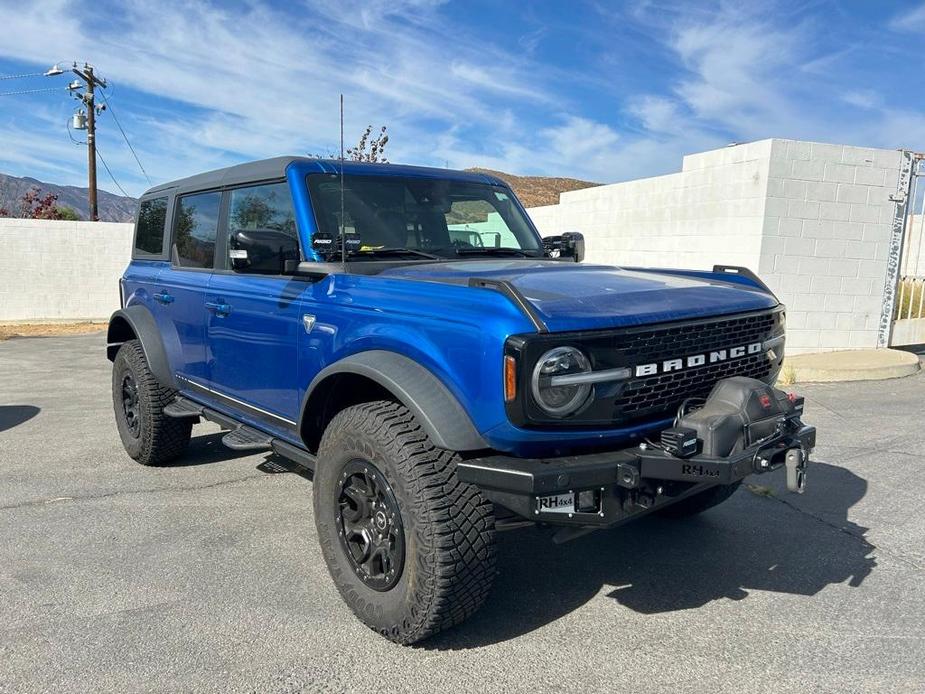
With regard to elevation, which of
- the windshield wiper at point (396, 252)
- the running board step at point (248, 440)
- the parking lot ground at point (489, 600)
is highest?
the windshield wiper at point (396, 252)

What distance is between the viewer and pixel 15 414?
695 cm

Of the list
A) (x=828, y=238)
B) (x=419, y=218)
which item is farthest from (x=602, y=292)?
(x=828, y=238)

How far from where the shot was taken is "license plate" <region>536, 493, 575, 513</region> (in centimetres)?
247

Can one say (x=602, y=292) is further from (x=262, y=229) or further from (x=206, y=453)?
(x=206, y=453)

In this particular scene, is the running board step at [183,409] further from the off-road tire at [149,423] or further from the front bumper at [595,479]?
the front bumper at [595,479]

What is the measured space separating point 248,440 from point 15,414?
4.49 m

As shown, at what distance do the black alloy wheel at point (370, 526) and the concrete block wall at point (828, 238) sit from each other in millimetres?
7300

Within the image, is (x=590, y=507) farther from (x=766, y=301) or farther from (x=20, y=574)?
(x=20, y=574)

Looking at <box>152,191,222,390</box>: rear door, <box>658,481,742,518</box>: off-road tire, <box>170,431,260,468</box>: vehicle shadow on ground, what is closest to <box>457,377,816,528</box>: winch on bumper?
<box>658,481,742,518</box>: off-road tire

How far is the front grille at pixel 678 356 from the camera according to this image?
2654 mm

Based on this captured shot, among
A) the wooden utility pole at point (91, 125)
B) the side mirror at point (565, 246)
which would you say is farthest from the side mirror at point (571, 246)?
the wooden utility pole at point (91, 125)

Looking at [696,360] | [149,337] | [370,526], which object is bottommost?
[370,526]

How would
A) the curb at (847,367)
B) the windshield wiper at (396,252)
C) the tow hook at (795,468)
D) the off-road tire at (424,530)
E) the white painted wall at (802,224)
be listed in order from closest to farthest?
the off-road tire at (424,530) → the tow hook at (795,468) → the windshield wiper at (396,252) → the curb at (847,367) → the white painted wall at (802,224)

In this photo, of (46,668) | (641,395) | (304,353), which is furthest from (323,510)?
(641,395)
